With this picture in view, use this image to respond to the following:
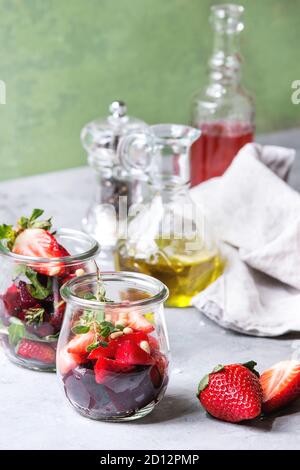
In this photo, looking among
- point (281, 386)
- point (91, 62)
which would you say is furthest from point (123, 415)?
point (91, 62)

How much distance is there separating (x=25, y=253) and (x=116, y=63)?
805mm

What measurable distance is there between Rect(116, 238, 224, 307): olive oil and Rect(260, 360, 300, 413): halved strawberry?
0.92 ft

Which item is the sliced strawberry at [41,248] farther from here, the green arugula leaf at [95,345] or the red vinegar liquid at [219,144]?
the red vinegar liquid at [219,144]

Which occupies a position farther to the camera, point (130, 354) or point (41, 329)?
point (41, 329)

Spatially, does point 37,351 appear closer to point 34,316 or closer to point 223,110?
point 34,316

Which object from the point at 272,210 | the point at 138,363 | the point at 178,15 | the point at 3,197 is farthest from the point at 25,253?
the point at 178,15

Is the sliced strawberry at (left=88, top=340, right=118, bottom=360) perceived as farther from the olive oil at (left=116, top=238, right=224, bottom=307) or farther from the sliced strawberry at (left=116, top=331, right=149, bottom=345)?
the olive oil at (left=116, top=238, right=224, bottom=307)

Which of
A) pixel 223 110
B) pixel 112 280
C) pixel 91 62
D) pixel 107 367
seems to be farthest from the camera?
pixel 91 62

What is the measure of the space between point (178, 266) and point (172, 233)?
0.05m

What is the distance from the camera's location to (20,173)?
171 cm

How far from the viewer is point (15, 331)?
1.03 meters

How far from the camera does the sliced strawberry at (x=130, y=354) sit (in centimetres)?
90

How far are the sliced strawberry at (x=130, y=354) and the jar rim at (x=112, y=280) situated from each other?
40 mm

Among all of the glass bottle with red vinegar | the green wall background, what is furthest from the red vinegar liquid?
the green wall background
